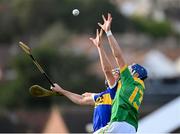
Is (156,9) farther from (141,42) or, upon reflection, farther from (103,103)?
(103,103)

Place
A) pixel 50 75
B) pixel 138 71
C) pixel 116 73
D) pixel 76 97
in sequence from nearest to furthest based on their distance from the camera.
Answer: pixel 138 71, pixel 116 73, pixel 76 97, pixel 50 75

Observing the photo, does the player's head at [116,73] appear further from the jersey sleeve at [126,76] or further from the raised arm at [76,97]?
the raised arm at [76,97]

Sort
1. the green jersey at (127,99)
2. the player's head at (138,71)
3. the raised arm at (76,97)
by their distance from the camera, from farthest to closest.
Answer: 1. the raised arm at (76,97)
2. the player's head at (138,71)
3. the green jersey at (127,99)

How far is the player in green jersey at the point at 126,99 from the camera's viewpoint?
12.3 meters

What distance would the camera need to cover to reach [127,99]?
12398 millimetres

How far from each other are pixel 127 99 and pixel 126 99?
0.02 m

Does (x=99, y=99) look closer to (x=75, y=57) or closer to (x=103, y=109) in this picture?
(x=103, y=109)

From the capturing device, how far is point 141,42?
111438 millimetres

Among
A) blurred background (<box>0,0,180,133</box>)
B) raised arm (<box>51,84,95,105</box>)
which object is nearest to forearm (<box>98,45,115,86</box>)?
raised arm (<box>51,84,95,105</box>)

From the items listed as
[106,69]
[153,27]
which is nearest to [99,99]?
[106,69]

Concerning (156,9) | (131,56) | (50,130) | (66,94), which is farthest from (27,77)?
(156,9)

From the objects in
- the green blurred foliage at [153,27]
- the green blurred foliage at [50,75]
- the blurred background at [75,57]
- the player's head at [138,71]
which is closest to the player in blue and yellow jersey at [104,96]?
the player's head at [138,71]

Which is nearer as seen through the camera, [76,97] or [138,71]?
[138,71]

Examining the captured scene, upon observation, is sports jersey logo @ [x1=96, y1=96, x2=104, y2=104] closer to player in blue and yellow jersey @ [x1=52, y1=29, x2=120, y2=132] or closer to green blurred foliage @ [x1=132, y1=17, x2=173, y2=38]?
player in blue and yellow jersey @ [x1=52, y1=29, x2=120, y2=132]
